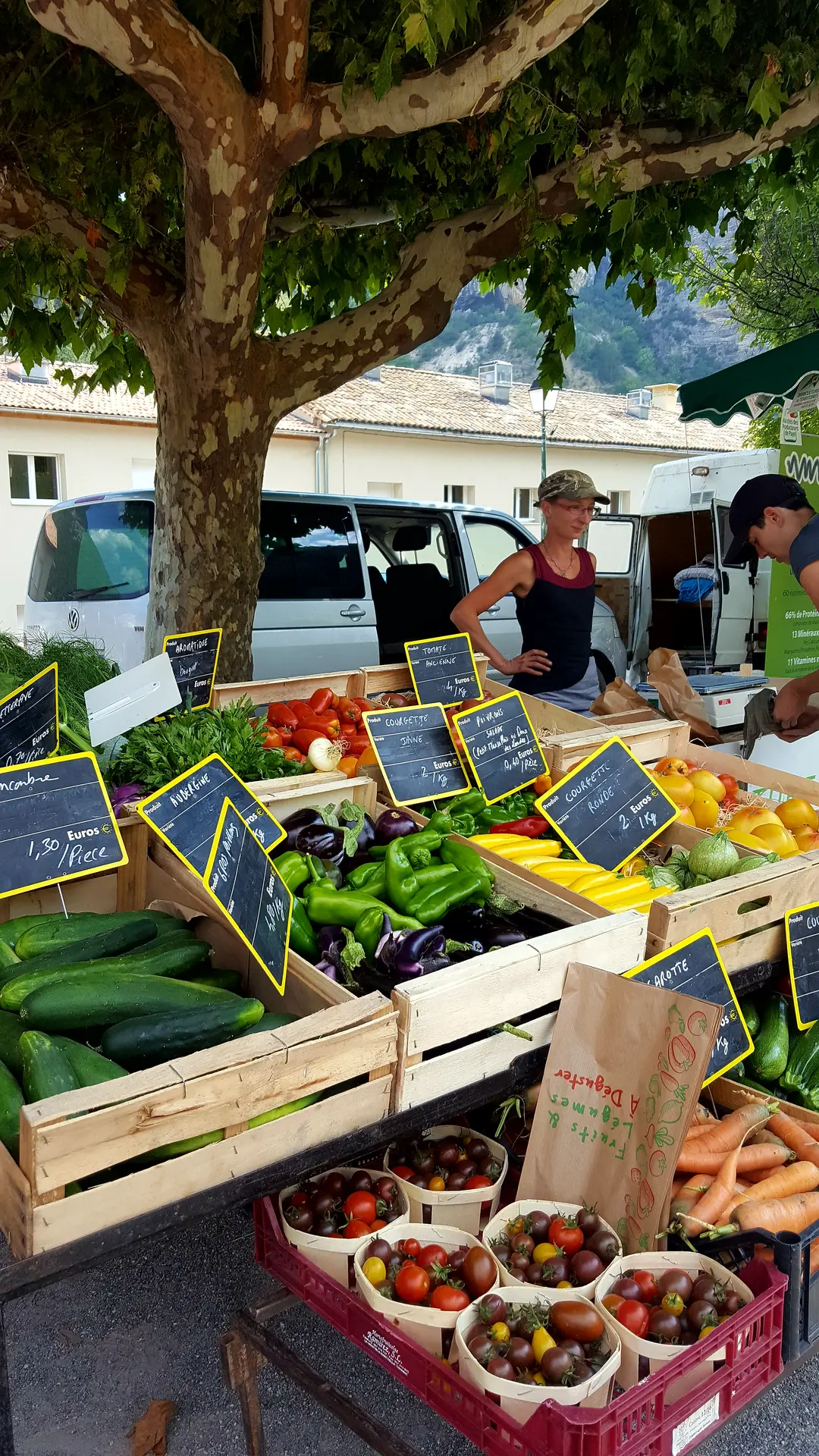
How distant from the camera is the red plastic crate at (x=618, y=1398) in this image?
4.75 feet

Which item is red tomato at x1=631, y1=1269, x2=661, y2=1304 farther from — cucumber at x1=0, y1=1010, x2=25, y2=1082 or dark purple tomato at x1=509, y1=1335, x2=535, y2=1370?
cucumber at x1=0, y1=1010, x2=25, y2=1082

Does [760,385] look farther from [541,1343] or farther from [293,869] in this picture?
[541,1343]

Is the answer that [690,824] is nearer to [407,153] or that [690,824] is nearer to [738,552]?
[738,552]

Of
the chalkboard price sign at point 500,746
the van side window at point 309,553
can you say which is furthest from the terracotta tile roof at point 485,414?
the chalkboard price sign at point 500,746

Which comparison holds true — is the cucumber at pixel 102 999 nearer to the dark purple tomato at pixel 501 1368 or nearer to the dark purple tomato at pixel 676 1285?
the dark purple tomato at pixel 501 1368

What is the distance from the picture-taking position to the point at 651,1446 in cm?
154

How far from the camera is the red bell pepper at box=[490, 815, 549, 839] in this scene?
2.88 meters

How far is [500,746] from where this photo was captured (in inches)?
123

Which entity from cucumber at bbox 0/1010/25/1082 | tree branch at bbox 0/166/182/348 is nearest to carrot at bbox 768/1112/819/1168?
cucumber at bbox 0/1010/25/1082

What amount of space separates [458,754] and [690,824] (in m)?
0.77

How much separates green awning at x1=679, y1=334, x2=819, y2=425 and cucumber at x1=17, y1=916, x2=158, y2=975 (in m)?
4.69

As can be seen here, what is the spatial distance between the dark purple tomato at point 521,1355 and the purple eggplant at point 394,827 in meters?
1.31

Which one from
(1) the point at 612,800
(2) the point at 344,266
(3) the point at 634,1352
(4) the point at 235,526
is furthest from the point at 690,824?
(2) the point at 344,266

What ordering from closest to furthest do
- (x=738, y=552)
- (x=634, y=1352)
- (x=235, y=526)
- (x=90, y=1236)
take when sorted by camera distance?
Answer: (x=90, y=1236) < (x=634, y=1352) < (x=738, y=552) < (x=235, y=526)
